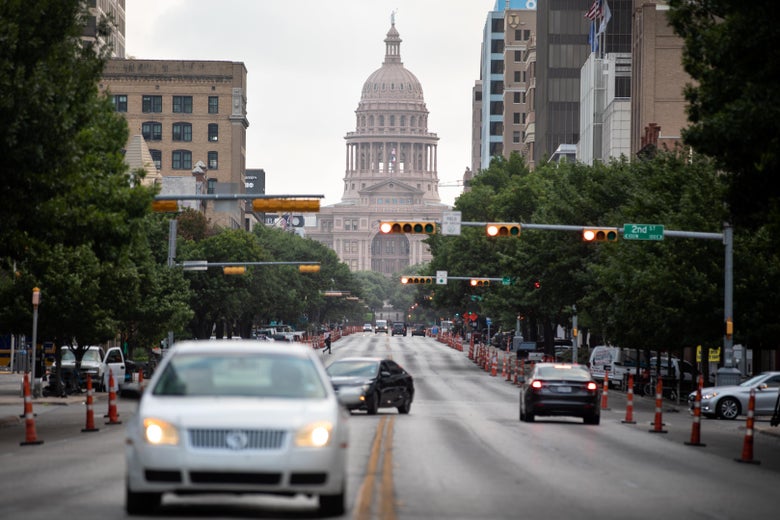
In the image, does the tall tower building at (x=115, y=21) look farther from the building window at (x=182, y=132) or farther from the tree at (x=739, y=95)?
the tree at (x=739, y=95)

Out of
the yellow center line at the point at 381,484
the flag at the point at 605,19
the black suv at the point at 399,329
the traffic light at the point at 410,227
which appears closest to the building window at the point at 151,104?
the black suv at the point at 399,329

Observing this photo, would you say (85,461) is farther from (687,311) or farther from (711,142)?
(687,311)

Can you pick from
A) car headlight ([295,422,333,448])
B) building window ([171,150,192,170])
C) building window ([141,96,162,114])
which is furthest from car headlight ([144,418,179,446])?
building window ([141,96,162,114])

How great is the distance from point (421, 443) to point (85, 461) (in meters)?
6.68

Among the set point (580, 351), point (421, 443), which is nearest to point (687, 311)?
point (421, 443)

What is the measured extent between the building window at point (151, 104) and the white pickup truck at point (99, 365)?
319 feet

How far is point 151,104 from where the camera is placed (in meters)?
150

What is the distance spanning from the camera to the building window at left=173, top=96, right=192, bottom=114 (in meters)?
150

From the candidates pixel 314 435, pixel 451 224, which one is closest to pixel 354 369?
pixel 451 224

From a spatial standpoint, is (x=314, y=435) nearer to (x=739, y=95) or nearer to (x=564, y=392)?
(x=739, y=95)

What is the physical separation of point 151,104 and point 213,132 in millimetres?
7116

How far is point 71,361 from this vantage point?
5409 centimetres

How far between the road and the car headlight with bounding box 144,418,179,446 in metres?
0.93

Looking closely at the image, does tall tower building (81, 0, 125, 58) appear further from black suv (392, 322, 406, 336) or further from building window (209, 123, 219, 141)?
black suv (392, 322, 406, 336)
